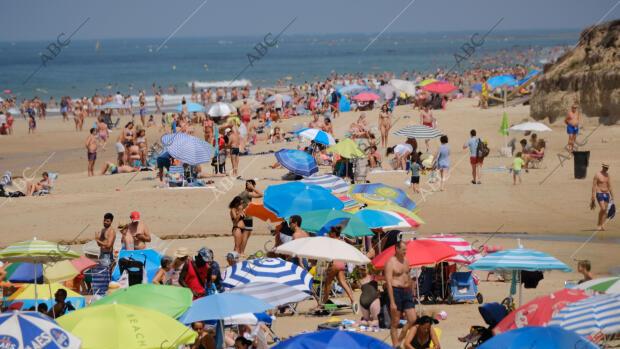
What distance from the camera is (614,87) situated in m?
25.9

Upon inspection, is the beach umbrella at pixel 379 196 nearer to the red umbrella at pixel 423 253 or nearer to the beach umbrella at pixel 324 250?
the red umbrella at pixel 423 253

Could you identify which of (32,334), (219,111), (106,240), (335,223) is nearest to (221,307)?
(32,334)

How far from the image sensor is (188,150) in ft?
66.2

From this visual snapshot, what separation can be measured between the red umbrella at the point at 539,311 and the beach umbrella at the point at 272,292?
2.26 metres

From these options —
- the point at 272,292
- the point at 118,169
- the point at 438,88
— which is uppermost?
the point at 438,88

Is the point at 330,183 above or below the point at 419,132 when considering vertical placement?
below

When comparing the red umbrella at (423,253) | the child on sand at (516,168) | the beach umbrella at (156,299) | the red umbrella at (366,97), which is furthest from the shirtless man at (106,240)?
the red umbrella at (366,97)

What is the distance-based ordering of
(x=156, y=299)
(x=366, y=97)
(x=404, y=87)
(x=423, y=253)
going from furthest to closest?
(x=404, y=87)
(x=366, y=97)
(x=423, y=253)
(x=156, y=299)

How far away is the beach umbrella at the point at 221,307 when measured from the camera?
9469mm

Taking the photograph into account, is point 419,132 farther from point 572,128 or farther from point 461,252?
point 461,252

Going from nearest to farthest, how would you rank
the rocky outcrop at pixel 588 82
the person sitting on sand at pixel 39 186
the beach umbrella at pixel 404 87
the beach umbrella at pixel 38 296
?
the beach umbrella at pixel 38 296 < the person sitting on sand at pixel 39 186 < the rocky outcrop at pixel 588 82 < the beach umbrella at pixel 404 87

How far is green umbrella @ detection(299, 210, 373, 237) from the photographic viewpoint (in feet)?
44.4

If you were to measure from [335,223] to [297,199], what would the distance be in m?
1.49

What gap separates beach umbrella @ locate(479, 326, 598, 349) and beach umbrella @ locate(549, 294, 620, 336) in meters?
0.87
